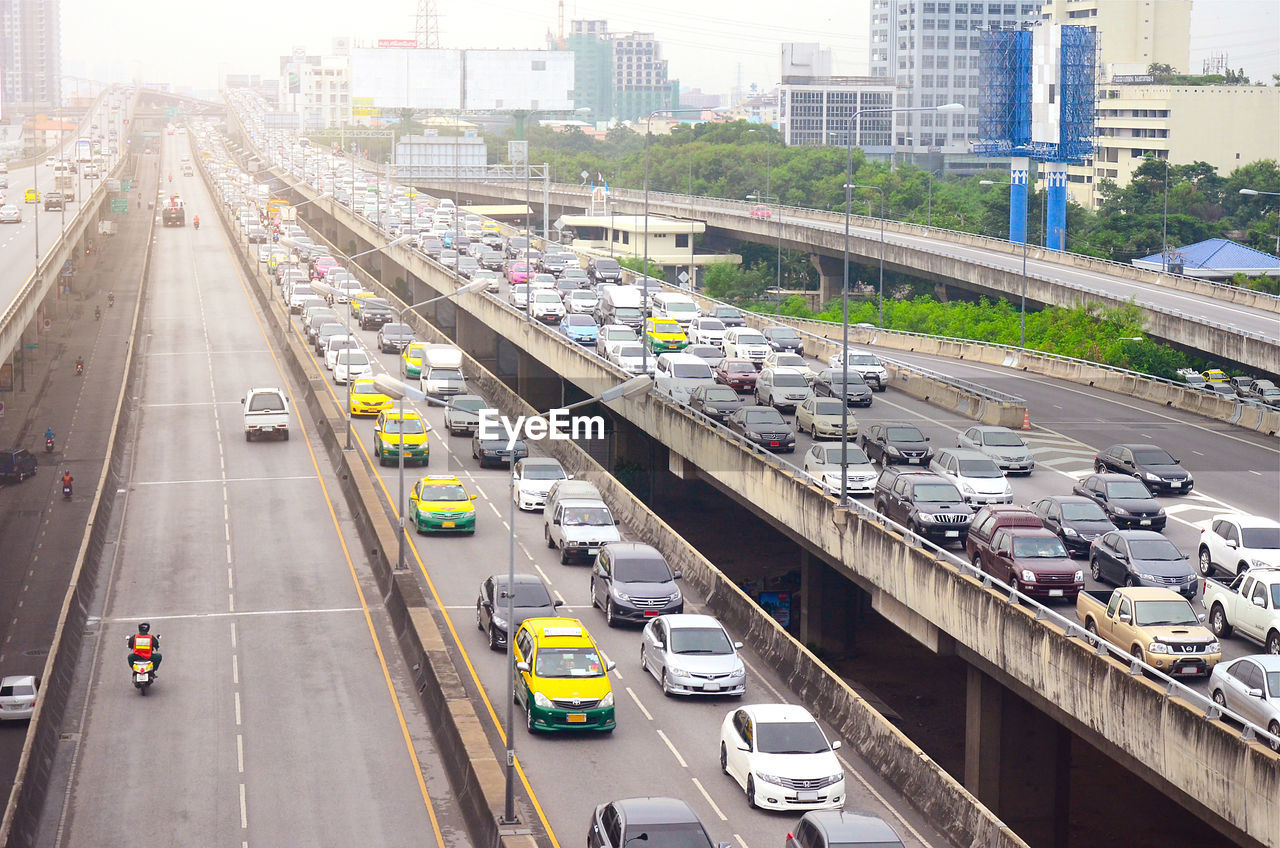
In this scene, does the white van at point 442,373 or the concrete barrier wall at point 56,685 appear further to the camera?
the white van at point 442,373

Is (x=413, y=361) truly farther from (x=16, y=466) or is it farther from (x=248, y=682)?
(x=248, y=682)

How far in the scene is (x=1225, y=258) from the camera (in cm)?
10019

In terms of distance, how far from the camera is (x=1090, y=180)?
600 feet

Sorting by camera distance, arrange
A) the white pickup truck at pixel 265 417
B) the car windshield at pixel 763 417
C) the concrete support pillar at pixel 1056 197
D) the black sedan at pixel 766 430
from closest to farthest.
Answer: the black sedan at pixel 766 430
the car windshield at pixel 763 417
the white pickup truck at pixel 265 417
the concrete support pillar at pixel 1056 197

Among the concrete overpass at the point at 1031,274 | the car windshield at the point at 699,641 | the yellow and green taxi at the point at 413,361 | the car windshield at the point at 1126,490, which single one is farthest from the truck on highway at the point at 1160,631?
the yellow and green taxi at the point at 413,361

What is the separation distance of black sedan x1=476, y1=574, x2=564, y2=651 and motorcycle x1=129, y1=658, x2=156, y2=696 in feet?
23.0

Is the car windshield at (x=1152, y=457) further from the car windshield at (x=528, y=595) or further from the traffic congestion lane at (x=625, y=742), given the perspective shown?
the car windshield at (x=528, y=595)

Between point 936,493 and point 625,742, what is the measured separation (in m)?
11.0

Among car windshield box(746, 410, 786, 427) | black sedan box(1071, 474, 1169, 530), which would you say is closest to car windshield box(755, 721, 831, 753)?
black sedan box(1071, 474, 1169, 530)

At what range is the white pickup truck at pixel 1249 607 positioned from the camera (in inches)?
1074

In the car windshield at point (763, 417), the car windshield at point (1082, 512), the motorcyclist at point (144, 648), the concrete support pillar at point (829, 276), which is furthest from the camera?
the concrete support pillar at point (829, 276)

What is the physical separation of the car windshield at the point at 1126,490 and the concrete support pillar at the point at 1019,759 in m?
7.49

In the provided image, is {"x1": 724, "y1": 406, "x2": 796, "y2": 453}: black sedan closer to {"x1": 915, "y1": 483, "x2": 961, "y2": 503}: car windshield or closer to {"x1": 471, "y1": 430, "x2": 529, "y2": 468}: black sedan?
{"x1": 471, "y1": 430, "x2": 529, "y2": 468}: black sedan

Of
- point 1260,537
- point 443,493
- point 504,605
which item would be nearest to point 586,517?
point 443,493
